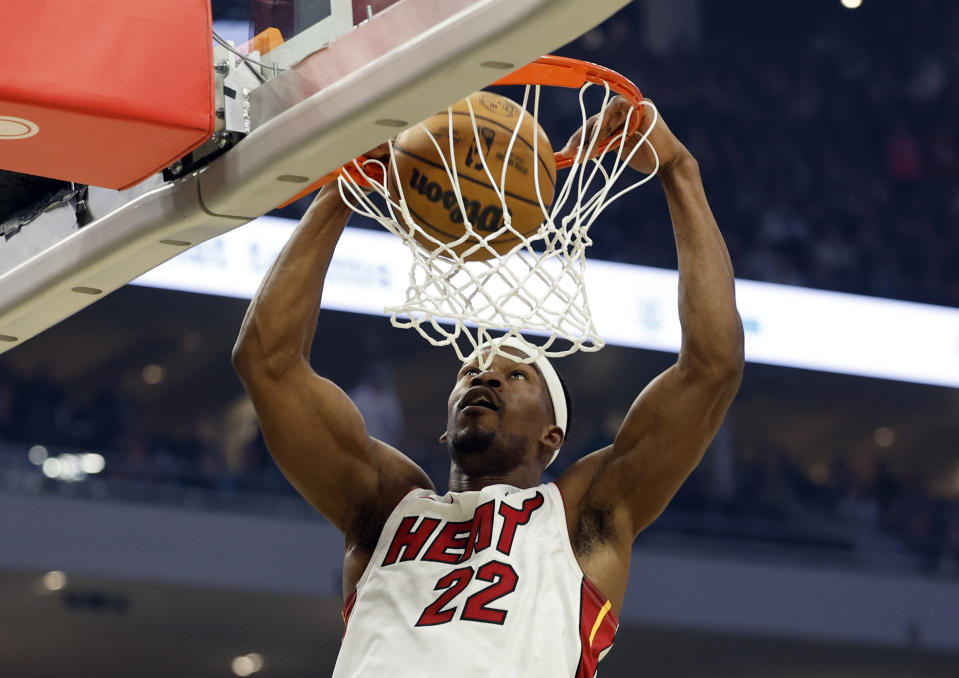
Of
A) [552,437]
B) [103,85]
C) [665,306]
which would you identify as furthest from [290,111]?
[665,306]

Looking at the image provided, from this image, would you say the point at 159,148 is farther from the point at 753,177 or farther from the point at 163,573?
the point at 753,177

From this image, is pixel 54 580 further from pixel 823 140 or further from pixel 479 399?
pixel 823 140

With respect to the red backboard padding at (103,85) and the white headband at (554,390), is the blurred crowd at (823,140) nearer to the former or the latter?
the white headband at (554,390)

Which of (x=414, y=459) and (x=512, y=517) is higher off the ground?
(x=512, y=517)

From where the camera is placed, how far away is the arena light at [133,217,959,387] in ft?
28.1

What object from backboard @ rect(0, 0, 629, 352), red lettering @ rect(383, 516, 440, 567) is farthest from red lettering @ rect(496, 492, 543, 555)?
backboard @ rect(0, 0, 629, 352)

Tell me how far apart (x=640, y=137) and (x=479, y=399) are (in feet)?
2.26

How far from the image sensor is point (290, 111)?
214 cm

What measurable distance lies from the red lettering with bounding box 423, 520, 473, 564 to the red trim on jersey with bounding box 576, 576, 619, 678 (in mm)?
270

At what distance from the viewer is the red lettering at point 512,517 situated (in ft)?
9.42

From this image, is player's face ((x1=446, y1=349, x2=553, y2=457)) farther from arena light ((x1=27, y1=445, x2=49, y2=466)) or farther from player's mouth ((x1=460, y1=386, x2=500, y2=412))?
arena light ((x1=27, y1=445, x2=49, y2=466))

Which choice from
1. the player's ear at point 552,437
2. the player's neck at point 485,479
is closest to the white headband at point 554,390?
the player's ear at point 552,437

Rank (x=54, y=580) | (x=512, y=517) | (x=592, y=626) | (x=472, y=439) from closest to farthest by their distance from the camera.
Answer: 1. (x=592, y=626)
2. (x=512, y=517)
3. (x=472, y=439)
4. (x=54, y=580)

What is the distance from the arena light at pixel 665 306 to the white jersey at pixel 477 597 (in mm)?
5295
